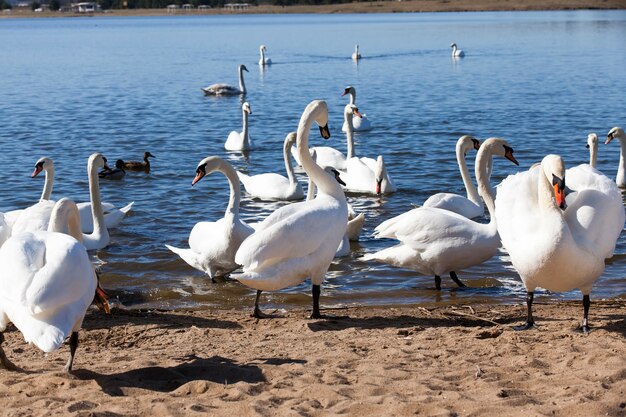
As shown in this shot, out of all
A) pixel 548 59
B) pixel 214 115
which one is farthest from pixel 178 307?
pixel 548 59

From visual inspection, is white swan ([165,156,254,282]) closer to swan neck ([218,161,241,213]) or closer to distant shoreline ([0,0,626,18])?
swan neck ([218,161,241,213])

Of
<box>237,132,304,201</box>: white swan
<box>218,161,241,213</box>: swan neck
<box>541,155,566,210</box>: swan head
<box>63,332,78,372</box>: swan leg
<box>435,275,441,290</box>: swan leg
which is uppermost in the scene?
<box>541,155,566,210</box>: swan head

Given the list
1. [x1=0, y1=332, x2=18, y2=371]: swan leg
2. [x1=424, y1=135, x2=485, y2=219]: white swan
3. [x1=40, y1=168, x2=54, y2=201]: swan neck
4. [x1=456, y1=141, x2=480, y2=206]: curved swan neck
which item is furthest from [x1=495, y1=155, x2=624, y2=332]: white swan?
[x1=40, y1=168, x2=54, y2=201]: swan neck

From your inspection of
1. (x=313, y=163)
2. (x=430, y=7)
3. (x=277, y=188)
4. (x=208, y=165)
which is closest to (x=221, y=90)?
(x=277, y=188)

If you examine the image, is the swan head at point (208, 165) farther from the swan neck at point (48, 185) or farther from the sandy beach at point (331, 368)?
the swan neck at point (48, 185)

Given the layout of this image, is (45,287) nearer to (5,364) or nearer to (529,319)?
(5,364)

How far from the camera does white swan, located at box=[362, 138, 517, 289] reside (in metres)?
7.89

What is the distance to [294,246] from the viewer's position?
6.78 m

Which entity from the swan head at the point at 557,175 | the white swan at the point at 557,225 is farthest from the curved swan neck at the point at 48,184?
the swan head at the point at 557,175

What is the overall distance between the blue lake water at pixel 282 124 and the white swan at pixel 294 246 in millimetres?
1202

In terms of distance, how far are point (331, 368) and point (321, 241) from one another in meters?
1.62

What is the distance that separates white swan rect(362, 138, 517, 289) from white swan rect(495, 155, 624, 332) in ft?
4.65

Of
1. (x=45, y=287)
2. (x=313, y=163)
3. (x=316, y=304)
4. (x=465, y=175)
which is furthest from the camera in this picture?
(x=465, y=175)

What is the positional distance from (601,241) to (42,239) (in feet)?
11.1
